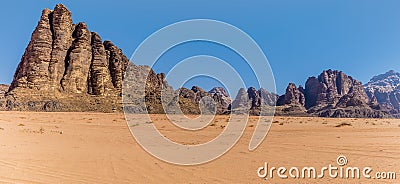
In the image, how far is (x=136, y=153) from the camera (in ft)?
35.2

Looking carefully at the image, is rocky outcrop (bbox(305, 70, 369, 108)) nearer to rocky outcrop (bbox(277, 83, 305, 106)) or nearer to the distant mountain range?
rocky outcrop (bbox(277, 83, 305, 106))

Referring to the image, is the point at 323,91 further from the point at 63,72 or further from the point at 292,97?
the point at 63,72

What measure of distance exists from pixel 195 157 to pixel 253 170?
8.20 feet

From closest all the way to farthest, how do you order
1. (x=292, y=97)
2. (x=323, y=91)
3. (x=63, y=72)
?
(x=63, y=72) < (x=292, y=97) < (x=323, y=91)

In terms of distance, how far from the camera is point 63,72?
72.8 metres

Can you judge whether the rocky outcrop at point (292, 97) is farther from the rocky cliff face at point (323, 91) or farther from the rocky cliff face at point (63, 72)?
the rocky cliff face at point (63, 72)

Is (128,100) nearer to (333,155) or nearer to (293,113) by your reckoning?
(293,113)

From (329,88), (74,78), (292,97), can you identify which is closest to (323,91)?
(329,88)

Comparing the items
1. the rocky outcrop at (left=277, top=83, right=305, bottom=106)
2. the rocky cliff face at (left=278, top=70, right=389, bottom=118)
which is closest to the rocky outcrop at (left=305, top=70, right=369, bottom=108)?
the rocky cliff face at (left=278, top=70, right=389, bottom=118)

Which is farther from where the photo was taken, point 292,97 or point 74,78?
point 292,97

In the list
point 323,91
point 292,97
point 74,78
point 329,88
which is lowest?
point 74,78

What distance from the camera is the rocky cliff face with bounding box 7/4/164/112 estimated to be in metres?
62.8

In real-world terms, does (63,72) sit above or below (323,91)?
below

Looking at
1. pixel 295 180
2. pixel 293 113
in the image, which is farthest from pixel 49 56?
pixel 295 180
